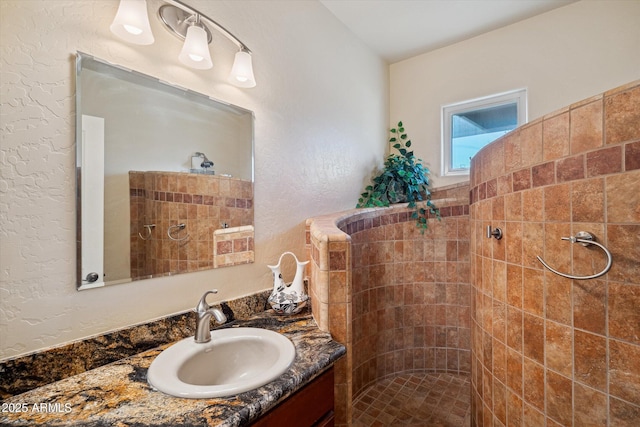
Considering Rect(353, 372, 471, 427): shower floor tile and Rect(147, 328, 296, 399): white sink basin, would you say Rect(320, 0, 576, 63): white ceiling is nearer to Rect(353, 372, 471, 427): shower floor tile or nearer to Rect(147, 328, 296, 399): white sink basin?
Rect(147, 328, 296, 399): white sink basin

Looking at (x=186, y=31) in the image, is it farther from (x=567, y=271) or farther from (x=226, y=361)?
(x=567, y=271)

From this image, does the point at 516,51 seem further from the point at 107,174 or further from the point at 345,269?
the point at 107,174

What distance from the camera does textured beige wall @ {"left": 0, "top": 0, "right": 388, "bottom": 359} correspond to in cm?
79

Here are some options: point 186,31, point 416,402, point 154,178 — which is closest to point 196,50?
point 186,31

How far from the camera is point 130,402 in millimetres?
710

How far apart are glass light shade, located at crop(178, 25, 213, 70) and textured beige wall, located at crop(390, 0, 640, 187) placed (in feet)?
6.97

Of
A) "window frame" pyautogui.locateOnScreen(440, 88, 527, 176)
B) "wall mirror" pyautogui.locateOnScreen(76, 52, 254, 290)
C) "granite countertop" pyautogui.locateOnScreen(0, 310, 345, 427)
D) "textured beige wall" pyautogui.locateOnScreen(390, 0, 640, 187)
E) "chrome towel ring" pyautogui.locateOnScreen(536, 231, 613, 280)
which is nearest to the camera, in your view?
"granite countertop" pyautogui.locateOnScreen(0, 310, 345, 427)

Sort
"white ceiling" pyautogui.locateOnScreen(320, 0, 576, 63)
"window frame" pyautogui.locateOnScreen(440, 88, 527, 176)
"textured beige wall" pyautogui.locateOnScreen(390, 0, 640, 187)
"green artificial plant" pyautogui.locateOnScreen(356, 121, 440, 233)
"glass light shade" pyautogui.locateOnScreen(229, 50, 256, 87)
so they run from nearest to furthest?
"glass light shade" pyautogui.locateOnScreen(229, 50, 256, 87) → "textured beige wall" pyautogui.locateOnScreen(390, 0, 640, 187) → "white ceiling" pyautogui.locateOnScreen(320, 0, 576, 63) → "window frame" pyautogui.locateOnScreen(440, 88, 527, 176) → "green artificial plant" pyautogui.locateOnScreen(356, 121, 440, 233)

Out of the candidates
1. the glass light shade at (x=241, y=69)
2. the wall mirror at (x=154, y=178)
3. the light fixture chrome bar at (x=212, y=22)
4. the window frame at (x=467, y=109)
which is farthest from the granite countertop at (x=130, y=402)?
the window frame at (x=467, y=109)

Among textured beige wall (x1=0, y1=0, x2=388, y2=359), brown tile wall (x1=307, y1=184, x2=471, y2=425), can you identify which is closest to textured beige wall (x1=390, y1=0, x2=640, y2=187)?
brown tile wall (x1=307, y1=184, x2=471, y2=425)

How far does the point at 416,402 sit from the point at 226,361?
1.36 meters

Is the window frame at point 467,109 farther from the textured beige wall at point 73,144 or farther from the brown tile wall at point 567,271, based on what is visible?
the brown tile wall at point 567,271

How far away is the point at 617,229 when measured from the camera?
75 centimetres

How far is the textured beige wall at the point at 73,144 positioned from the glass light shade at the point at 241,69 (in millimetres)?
44
